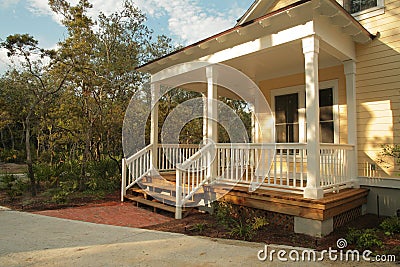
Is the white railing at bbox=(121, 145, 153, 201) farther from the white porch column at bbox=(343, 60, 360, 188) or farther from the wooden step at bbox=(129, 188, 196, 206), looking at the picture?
the white porch column at bbox=(343, 60, 360, 188)

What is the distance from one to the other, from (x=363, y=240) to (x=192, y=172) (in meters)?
2.79

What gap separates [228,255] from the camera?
Result: 308 cm

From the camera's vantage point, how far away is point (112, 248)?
3.34 m

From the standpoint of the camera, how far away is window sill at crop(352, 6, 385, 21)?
5.06m

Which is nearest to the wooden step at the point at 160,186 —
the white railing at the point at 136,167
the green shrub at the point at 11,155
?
the white railing at the point at 136,167

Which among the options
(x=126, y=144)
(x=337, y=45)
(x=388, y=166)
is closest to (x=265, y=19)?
(x=337, y=45)

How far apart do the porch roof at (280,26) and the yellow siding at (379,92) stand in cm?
27

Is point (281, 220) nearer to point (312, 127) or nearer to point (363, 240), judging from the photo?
point (363, 240)

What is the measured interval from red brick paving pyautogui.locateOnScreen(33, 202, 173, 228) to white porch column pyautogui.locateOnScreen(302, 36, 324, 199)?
2462 mm

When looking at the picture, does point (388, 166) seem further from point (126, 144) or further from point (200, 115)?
point (200, 115)

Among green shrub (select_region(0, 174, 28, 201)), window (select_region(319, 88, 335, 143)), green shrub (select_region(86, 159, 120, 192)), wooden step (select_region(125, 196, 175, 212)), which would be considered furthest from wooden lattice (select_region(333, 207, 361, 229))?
green shrub (select_region(0, 174, 28, 201))

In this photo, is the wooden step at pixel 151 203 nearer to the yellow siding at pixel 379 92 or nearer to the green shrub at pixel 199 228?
the green shrub at pixel 199 228

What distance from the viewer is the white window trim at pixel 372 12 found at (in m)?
5.05

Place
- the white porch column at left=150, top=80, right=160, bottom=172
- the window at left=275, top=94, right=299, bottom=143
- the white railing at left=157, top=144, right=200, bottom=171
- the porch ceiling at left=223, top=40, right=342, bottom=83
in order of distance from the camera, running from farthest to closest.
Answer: the white railing at left=157, top=144, right=200, bottom=171 < the white porch column at left=150, top=80, right=160, bottom=172 < the window at left=275, top=94, right=299, bottom=143 < the porch ceiling at left=223, top=40, right=342, bottom=83
